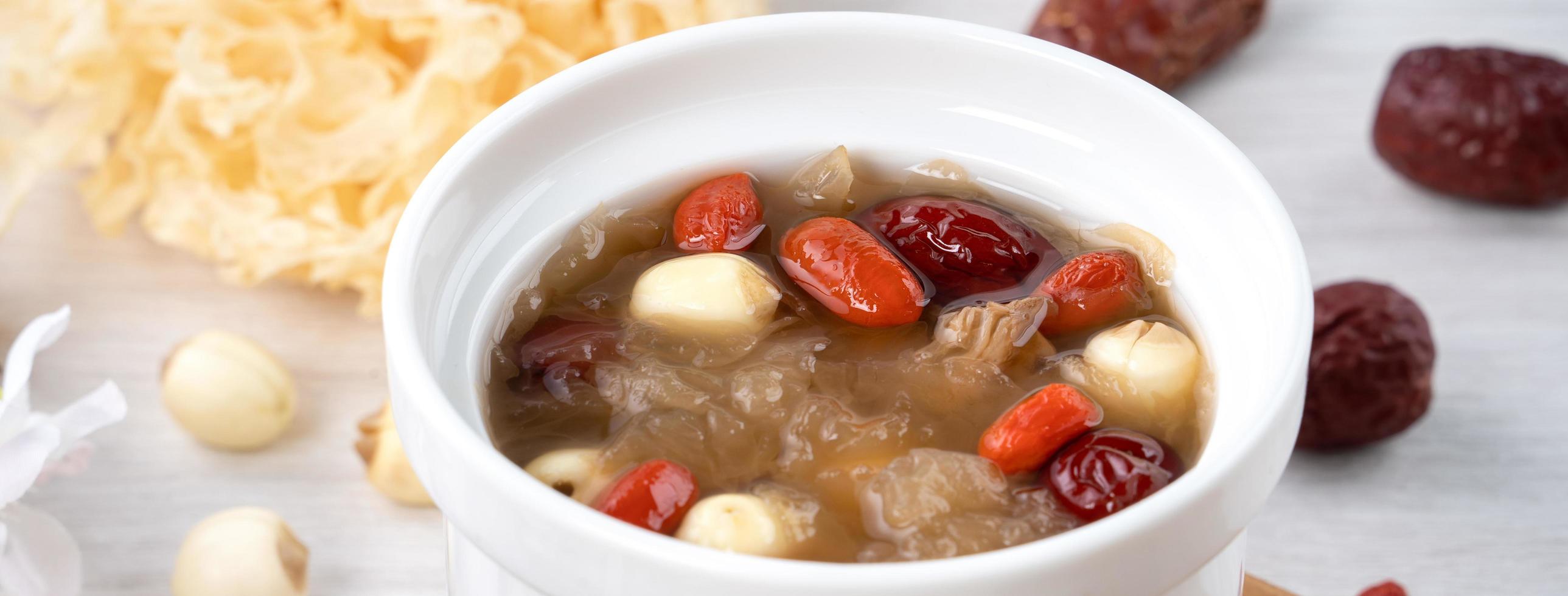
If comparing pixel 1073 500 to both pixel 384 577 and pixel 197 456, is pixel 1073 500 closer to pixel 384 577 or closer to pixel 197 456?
pixel 384 577

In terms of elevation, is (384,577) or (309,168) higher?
(309,168)

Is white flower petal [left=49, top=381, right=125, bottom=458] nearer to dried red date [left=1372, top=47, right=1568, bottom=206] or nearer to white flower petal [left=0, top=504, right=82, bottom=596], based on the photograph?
white flower petal [left=0, top=504, right=82, bottom=596]

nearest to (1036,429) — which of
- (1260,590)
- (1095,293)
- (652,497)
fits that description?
(1095,293)

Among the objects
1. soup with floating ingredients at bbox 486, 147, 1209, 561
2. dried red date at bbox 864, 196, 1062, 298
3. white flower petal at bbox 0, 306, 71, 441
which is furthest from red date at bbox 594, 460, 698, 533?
white flower petal at bbox 0, 306, 71, 441

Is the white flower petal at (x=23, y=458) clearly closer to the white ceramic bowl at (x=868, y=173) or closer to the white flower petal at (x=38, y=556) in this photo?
the white flower petal at (x=38, y=556)

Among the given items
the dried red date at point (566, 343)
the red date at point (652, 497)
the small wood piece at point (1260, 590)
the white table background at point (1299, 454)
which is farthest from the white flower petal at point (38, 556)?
the small wood piece at point (1260, 590)

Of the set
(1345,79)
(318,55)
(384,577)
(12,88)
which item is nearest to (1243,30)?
(1345,79)

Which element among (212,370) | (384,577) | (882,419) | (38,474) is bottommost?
(384,577)
